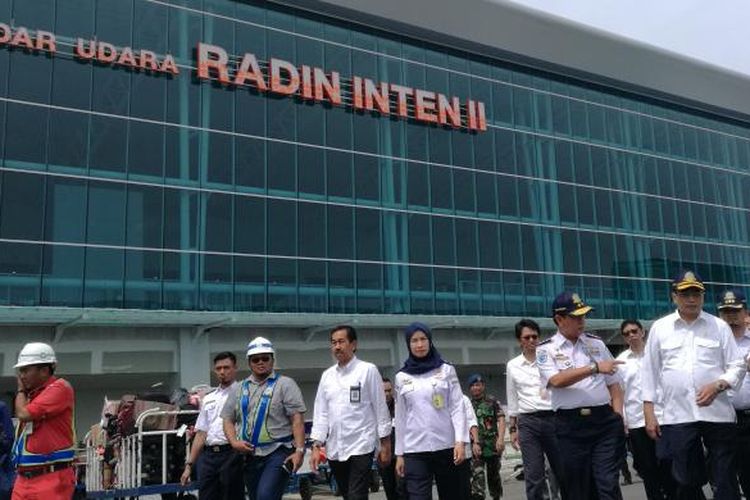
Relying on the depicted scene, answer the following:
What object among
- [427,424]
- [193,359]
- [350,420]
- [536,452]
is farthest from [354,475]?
[193,359]

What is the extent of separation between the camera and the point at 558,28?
32.6 meters

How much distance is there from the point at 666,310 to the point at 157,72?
23039 millimetres

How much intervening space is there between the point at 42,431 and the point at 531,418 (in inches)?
167

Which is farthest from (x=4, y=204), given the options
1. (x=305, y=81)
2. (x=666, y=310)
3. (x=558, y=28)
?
(x=666, y=310)

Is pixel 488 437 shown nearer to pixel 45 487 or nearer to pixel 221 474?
pixel 221 474

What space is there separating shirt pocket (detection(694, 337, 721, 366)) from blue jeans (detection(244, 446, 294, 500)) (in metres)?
3.16

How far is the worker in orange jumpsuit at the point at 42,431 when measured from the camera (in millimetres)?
5191

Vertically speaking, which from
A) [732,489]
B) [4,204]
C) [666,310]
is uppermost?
[4,204]

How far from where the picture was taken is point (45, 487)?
17.0 ft

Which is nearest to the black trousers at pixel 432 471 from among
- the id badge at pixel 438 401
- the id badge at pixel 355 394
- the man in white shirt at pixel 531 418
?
the id badge at pixel 438 401

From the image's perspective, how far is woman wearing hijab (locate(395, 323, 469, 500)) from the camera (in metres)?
5.96

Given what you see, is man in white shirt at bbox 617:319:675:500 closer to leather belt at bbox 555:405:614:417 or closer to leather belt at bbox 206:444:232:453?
leather belt at bbox 555:405:614:417

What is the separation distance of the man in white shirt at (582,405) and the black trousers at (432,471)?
2.60 ft

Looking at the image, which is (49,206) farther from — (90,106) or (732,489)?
(732,489)
